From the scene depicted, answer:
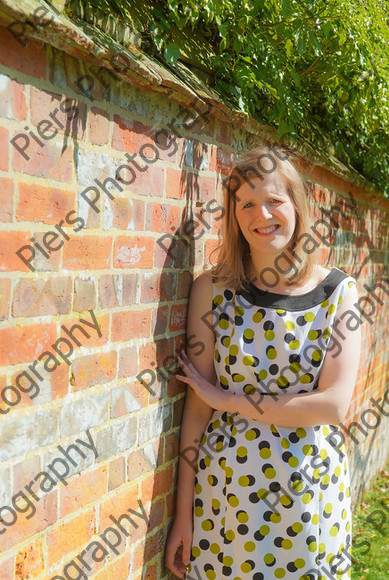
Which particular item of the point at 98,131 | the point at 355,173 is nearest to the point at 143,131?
the point at 98,131

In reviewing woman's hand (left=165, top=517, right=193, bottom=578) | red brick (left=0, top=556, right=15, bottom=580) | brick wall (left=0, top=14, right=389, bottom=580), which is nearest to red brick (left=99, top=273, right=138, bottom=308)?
brick wall (left=0, top=14, right=389, bottom=580)

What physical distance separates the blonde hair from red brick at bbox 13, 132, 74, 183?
0.86 meters

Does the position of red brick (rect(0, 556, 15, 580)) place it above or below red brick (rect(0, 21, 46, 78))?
below

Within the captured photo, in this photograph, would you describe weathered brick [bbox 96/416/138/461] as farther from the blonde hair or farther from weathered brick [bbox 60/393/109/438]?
the blonde hair

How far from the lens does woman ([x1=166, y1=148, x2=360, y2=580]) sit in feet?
7.48

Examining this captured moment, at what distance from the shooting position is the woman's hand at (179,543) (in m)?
2.37

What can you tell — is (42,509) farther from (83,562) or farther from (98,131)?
(98,131)

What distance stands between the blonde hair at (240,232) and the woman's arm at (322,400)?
0.29 m

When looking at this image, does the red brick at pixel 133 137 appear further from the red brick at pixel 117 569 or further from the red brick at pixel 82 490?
the red brick at pixel 117 569

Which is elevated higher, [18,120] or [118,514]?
[18,120]

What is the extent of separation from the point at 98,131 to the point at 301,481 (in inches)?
57.2

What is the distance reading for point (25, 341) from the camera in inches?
61.3

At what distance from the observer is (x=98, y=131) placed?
5.91 feet

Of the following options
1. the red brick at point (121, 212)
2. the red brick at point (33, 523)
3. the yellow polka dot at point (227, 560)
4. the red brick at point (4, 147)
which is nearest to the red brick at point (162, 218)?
the red brick at point (121, 212)
